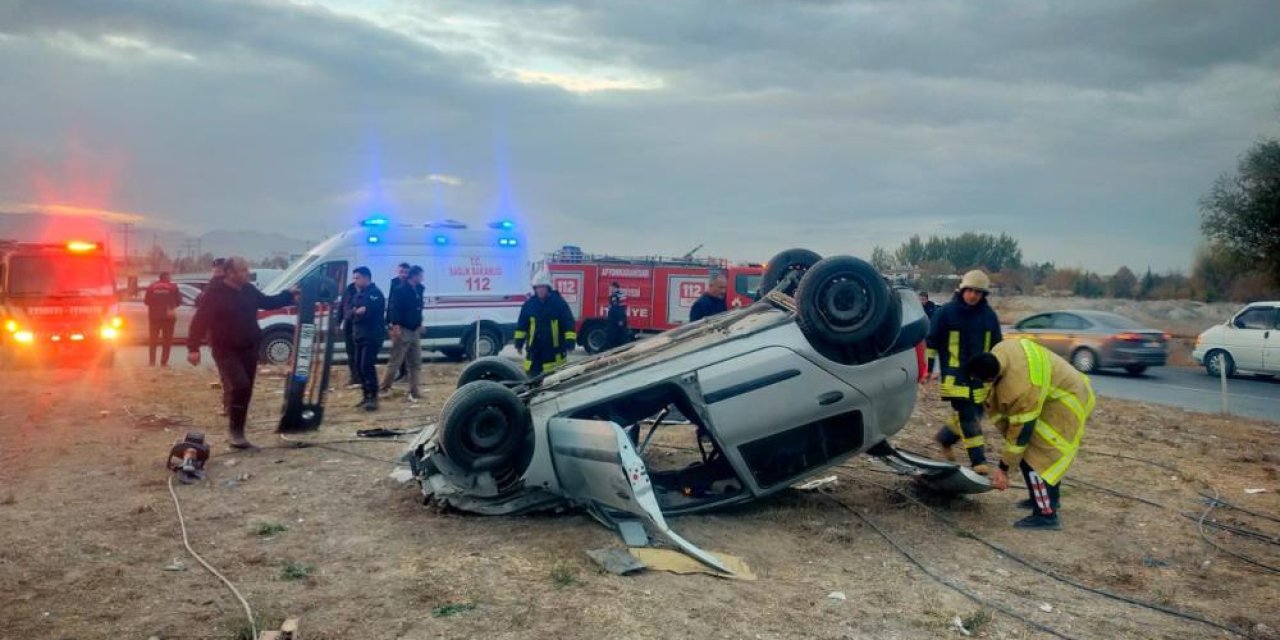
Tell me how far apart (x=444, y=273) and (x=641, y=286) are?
6.67 m

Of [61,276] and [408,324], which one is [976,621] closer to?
[408,324]

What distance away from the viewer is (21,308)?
1458 cm

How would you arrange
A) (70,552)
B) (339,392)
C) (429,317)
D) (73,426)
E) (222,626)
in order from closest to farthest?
1. (222,626)
2. (70,552)
3. (73,426)
4. (339,392)
5. (429,317)

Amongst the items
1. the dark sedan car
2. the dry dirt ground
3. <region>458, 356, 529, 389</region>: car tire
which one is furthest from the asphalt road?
<region>458, 356, 529, 389</region>: car tire

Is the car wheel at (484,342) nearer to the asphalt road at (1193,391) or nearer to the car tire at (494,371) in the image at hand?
the car tire at (494,371)

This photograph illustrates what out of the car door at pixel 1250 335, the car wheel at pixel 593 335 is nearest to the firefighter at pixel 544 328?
the car wheel at pixel 593 335

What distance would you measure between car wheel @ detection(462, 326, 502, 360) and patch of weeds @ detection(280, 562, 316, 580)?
11.2m

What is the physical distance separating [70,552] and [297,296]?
3.50 metres

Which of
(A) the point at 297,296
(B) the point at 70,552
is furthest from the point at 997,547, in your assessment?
(A) the point at 297,296

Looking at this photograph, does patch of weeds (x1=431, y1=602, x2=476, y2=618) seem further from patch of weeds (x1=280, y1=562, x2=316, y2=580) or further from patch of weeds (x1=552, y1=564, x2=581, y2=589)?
patch of weeds (x1=280, y1=562, x2=316, y2=580)

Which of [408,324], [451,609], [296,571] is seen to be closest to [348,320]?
[408,324]

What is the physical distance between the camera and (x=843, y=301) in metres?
5.75

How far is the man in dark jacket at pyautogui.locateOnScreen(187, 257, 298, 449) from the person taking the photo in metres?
7.74

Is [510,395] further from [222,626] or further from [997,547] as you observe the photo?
[997,547]
